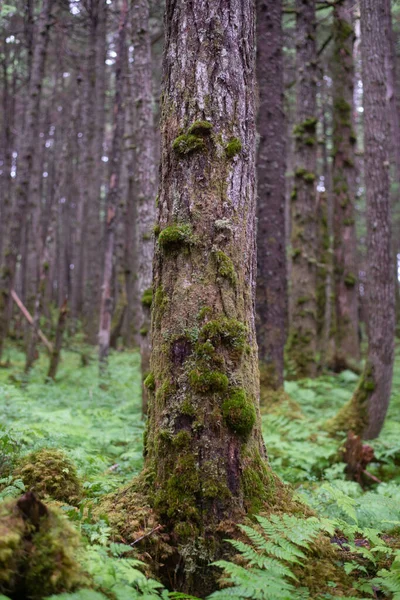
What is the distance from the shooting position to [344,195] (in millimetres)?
13305

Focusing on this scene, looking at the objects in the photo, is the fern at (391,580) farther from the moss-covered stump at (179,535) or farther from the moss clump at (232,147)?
the moss clump at (232,147)

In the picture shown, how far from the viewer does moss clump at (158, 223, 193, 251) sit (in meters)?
3.14

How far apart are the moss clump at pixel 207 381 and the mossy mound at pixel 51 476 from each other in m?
1.09

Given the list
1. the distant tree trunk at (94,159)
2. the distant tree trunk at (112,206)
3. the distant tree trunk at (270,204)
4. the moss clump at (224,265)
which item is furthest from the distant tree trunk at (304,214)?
the moss clump at (224,265)

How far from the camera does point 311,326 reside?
11.6m

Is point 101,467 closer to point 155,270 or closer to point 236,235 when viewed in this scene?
point 155,270

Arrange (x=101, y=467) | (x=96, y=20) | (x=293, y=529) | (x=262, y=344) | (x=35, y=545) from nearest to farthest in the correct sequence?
(x=35, y=545)
(x=293, y=529)
(x=101, y=467)
(x=262, y=344)
(x=96, y=20)

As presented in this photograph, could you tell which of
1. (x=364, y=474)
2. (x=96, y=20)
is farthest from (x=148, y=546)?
(x=96, y=20)

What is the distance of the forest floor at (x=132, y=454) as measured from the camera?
2.67 m

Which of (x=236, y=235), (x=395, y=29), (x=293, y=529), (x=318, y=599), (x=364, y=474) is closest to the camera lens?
(x=318, y=599)

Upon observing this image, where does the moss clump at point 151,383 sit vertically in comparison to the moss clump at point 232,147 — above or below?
below

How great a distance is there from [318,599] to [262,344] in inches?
227

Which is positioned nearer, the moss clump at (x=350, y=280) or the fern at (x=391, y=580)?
the fern at (x=391, y=580)

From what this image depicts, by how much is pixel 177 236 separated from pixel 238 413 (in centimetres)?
116
